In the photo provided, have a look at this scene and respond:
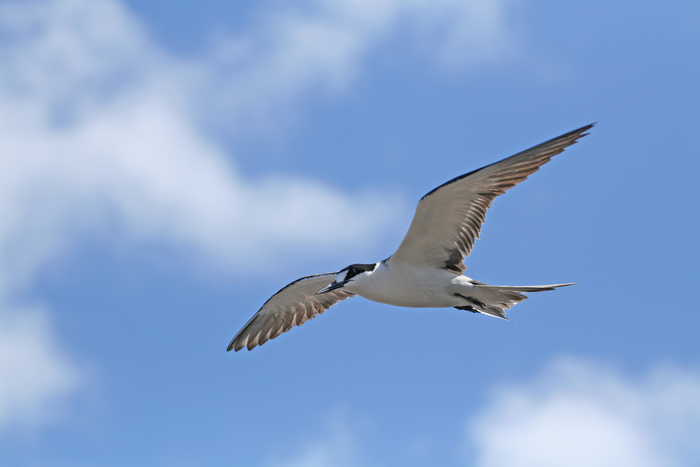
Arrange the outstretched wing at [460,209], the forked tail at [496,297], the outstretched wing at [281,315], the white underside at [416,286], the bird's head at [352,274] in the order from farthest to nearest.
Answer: the outstretched wing at [281,315], the bird's head at [352,274], the white underside at [416,286], the forked tail at [496,297], the outstretched wing at [460,209]

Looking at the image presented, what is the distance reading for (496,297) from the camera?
9781 mm

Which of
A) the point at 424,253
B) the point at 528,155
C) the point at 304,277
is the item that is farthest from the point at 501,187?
the point at 304,277

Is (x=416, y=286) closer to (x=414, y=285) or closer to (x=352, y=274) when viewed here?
(x=414, y=285)

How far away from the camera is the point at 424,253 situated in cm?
997

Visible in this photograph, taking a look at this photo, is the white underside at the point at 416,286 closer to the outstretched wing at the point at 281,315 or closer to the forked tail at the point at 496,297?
the forked tail at the point at 496,297

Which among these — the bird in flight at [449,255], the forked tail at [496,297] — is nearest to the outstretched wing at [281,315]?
the bird in flight at [449,255]

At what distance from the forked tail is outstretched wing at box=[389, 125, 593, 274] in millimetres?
539

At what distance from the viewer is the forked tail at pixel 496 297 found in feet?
30.9

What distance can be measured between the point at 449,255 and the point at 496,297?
977mm

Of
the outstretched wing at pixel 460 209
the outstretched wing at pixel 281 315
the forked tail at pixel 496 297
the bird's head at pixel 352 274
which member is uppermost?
the outstretched wing at pixel 281 315

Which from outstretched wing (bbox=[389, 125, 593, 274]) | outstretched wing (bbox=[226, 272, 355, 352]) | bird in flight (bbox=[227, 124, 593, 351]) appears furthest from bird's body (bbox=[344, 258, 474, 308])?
outstretched wing (bbox=[226, 272, 355, 352])

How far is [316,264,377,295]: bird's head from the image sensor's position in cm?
1014

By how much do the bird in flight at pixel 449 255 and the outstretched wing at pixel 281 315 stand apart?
7.14ft

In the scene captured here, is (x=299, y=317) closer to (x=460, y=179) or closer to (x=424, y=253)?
(x=424, y=253)
